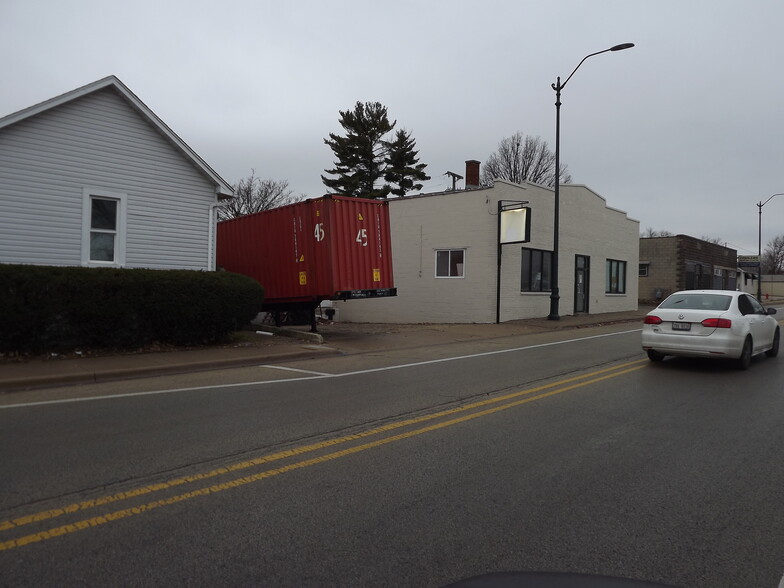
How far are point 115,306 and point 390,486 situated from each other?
879 cm

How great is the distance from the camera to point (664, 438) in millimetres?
5961

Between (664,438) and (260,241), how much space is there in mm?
14022

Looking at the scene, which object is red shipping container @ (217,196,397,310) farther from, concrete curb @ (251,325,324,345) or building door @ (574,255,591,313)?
building door @ (574,255,591,313)

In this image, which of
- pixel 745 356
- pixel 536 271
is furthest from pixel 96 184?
pixel 536 271

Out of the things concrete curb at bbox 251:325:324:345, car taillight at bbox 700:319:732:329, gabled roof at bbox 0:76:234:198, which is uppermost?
gabled roof at bbox 0:76:234:198

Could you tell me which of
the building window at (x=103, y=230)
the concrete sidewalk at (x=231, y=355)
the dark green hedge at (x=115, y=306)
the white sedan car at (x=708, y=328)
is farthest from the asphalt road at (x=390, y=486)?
the building window at (x=103, y=230)

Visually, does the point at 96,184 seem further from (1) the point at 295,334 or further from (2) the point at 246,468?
(2) the point at 246,468

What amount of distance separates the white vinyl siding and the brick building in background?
3629cm

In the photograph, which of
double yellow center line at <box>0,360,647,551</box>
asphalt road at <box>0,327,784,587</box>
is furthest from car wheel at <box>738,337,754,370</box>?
double yellow center line at <box>0,360,647,551</box>

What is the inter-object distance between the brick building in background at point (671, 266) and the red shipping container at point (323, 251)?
3203 cm

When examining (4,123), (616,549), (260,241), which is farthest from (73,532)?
(260,241)

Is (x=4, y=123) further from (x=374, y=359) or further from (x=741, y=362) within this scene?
(x=741, y=362)

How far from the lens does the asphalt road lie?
11.0 ft

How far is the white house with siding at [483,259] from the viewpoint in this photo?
21.5m
